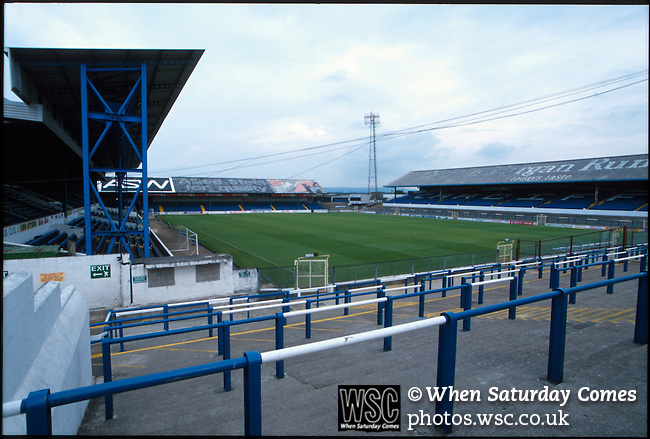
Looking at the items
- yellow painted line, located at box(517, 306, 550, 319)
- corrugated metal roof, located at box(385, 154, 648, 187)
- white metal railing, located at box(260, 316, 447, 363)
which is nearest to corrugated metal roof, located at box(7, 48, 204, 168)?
yellow painted line, located at box(517, 306, 550, 319)

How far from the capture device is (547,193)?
197ft

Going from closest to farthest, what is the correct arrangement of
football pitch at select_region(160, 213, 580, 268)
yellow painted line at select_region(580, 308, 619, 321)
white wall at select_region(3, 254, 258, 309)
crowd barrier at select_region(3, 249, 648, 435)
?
crowd barrier at select_region(3, 249, 648, 435), yellow painted line at select_region(580, 308, 619, 321), white wall at select_region(3, 254, 258, 309), football pitch at select_region(160, 213, 580, 268)

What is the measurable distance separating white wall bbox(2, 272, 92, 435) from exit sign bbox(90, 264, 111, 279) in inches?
462

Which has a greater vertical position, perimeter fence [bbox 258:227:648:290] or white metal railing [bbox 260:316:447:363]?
white metal railing [bbox 260:316:447:363]

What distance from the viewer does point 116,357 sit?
6574mm

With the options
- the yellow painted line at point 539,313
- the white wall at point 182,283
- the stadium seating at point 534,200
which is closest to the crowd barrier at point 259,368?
the yellow painted line at point 539,313

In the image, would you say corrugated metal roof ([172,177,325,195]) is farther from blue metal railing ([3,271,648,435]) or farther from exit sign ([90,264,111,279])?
blue metal railing ([3,271,648,435])

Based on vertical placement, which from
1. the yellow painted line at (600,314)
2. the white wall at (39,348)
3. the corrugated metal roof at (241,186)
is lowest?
the yellow painted line at (600,314)

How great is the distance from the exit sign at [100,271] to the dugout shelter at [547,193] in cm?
4497

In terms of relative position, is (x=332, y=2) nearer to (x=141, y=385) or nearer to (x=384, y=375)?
(x=141, y=385)

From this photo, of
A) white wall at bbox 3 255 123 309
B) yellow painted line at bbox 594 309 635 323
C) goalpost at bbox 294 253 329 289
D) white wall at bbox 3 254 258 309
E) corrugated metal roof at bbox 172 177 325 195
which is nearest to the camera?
yellow painted line at bbox 594 309 635 323

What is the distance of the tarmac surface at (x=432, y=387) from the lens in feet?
10.2

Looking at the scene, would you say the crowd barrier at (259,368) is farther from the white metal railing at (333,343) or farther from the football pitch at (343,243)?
the football pitch at (343,243)

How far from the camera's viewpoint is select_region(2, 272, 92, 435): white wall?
2635 millimetres
